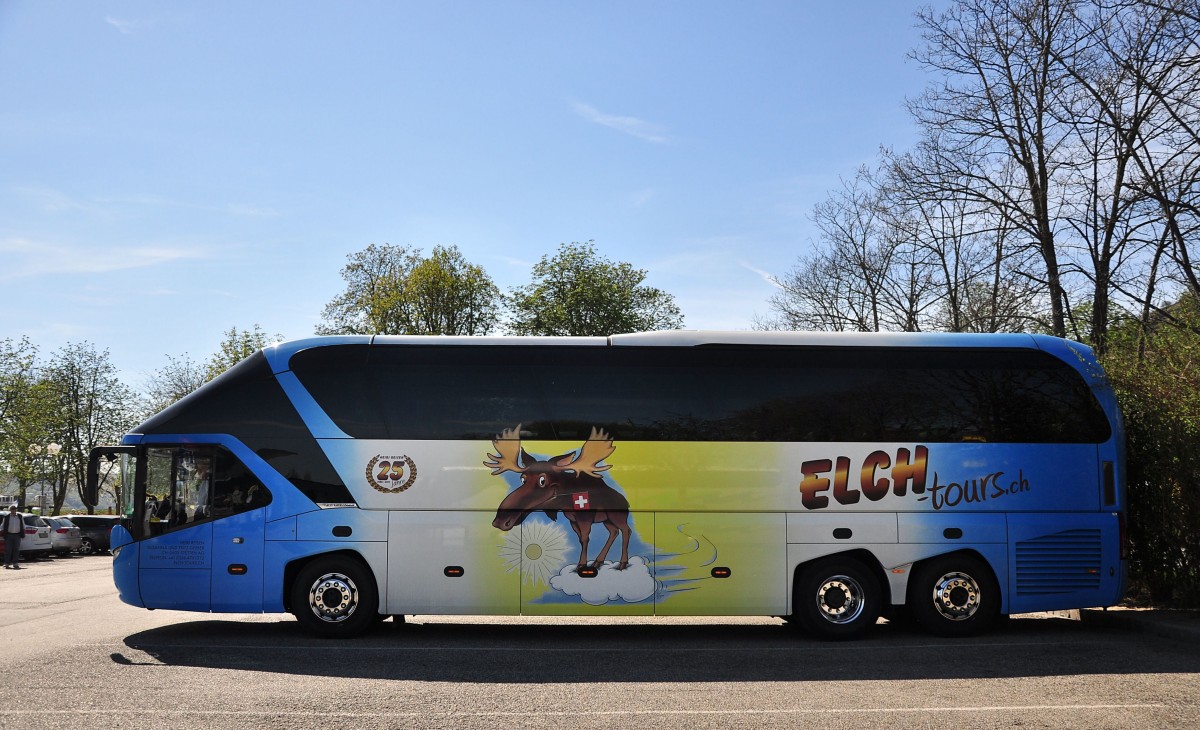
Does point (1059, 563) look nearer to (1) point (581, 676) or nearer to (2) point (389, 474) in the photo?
(1) point (581, 676)

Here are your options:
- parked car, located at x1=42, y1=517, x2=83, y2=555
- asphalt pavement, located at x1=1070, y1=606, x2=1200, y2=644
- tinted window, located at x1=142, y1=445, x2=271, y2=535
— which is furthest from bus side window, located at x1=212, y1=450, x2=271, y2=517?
parked car, located at x1=42, y1=517, x2=83, y2=555

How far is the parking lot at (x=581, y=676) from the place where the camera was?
7527 mm

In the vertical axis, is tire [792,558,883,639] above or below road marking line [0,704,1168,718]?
above

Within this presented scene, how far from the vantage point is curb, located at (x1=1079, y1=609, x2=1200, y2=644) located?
11273mm

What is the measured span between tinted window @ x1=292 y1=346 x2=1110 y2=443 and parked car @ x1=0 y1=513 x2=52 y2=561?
24.3 metres

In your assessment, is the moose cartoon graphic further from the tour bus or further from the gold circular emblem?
the gold circular emblem

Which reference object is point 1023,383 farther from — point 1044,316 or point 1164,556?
point 1044,316

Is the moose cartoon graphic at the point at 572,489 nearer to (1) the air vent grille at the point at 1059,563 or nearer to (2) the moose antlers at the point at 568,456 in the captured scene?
(2) the moose antlers at the point at 568,456

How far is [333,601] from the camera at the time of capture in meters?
11.9

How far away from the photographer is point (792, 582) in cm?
1185

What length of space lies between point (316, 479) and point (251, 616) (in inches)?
150

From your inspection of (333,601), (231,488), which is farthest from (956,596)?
(231,488)

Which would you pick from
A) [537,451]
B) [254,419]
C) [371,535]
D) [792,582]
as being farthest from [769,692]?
[254,419]

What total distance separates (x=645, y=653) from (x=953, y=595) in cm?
391
